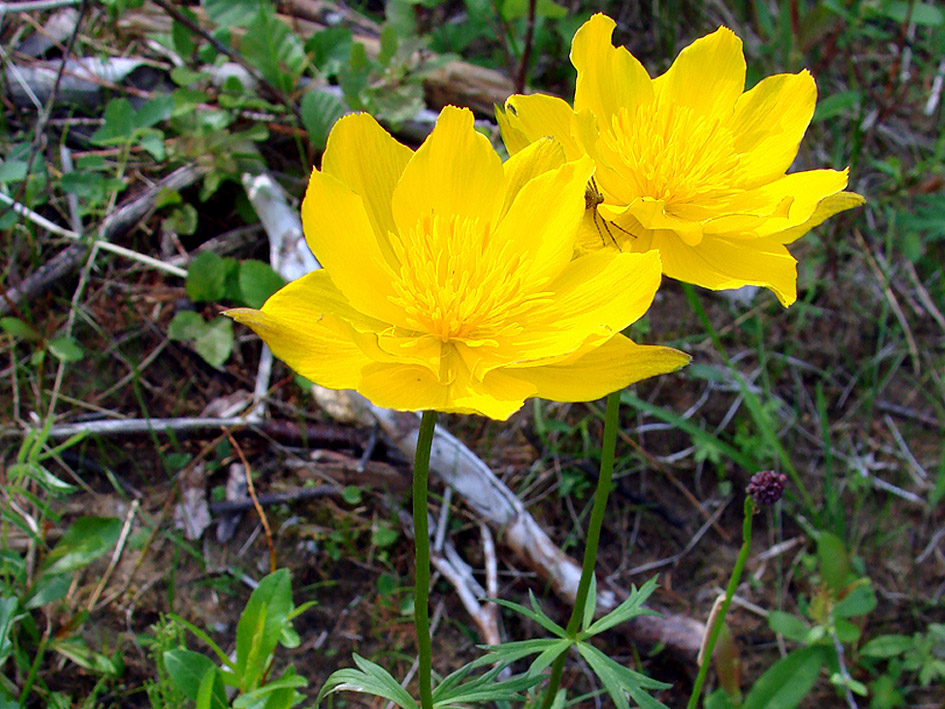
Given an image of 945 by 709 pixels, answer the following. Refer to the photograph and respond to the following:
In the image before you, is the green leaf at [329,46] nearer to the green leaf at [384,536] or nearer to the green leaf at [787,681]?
the green leaf at [384,536]

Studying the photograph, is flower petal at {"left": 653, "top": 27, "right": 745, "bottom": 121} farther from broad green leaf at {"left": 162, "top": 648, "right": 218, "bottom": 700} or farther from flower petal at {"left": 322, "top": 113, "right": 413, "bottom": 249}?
broad green leaf at {"left": 162, "top": 648, "right": 218, "bottom": 700}

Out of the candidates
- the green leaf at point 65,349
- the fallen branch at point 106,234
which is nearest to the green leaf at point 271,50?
the fallen branch at point 106,234

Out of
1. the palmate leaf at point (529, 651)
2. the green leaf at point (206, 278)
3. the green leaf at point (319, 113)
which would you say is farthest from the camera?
the green leaf at point (319, 113)

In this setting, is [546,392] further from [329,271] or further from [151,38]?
[151,38]

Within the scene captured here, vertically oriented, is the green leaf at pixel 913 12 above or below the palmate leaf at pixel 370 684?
above

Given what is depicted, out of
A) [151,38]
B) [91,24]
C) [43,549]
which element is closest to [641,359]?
[43,549]
